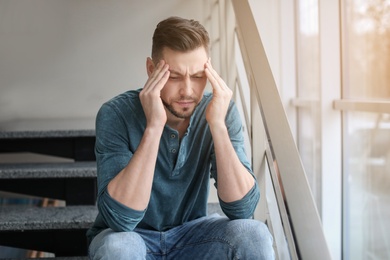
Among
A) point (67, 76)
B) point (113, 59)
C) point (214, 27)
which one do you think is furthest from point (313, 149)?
point (67, 76)

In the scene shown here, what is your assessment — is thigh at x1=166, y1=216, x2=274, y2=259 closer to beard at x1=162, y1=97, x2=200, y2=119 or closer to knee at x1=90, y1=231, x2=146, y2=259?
knee at x1=90, y1=231, x2=146, y2=259

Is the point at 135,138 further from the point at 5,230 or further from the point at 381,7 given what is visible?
the point at 381,7

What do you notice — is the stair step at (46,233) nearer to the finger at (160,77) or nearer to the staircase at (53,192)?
the staircase at (53,192)

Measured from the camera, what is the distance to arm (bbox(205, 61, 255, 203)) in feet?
4.13

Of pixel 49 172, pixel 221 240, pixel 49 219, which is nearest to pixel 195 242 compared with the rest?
pixel 221 240

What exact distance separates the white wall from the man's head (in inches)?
77.2

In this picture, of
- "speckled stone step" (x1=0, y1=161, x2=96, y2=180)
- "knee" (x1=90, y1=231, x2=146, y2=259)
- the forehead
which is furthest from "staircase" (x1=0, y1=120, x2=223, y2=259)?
the forehead

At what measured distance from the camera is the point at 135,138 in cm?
135

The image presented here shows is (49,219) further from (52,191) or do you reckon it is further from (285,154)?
(285,154)

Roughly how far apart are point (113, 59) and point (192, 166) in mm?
2064

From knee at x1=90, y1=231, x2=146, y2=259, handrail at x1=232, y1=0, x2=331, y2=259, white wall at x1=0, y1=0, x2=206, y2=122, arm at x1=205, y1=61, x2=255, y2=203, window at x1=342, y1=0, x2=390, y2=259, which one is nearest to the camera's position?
handrail at x1=232, y1=0, x2=331, y2=259

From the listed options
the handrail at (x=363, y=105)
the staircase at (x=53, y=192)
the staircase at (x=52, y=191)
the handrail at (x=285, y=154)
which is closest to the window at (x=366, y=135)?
the handrail at (x=363, y=105)

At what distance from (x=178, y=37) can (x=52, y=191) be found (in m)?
1.12

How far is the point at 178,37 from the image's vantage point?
1301 millimetres
